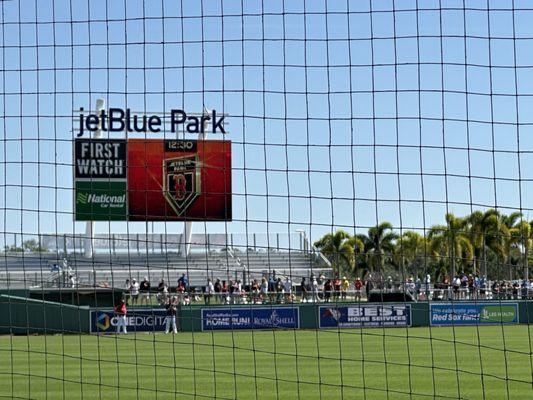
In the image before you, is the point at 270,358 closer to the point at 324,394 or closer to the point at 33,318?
the point at 324,394

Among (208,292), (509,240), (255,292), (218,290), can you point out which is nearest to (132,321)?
(208,292)

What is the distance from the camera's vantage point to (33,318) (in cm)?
2909

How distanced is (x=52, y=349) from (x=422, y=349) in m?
7.74

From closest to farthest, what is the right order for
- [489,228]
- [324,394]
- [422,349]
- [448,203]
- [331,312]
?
1. [448,203]
2. [324,394]
3. [422,349]
4. [331,312]
5. [489,228]

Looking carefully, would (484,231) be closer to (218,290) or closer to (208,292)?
(208,292)

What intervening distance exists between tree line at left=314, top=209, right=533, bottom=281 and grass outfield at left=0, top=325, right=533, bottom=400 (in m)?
0.98

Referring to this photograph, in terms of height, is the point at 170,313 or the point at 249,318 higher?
the point at 170,313

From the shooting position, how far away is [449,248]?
41125mm

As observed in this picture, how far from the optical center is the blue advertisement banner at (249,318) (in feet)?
101

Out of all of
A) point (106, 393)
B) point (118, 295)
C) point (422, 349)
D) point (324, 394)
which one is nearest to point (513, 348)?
point (422, 349)

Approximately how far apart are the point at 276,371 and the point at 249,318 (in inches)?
646

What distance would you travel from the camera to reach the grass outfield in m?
13.2

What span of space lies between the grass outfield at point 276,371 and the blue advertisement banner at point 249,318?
5.03 metres

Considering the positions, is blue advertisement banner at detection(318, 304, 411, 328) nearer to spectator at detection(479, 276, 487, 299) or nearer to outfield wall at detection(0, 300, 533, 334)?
outfield wall at detection(0, 300, 533, 334)
